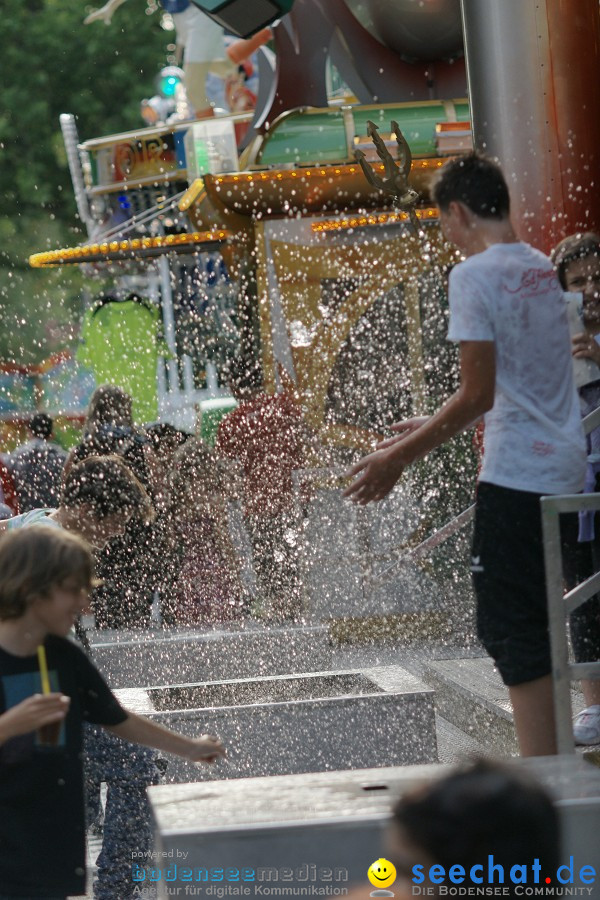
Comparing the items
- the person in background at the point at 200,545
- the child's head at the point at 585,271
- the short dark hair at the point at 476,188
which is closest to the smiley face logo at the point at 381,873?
the short dark hair at the point at 476,188

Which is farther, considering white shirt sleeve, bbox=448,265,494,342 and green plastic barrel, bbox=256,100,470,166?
green plastic barrel, bbox=256,100,470,166

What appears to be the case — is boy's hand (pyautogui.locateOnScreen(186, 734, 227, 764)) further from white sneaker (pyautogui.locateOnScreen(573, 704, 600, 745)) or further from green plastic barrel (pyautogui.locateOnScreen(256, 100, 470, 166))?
green plastic barrel (pyautogui.locateOnScreen(256, 100, 470, 166))

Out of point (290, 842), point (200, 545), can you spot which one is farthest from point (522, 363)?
point (200, 545)

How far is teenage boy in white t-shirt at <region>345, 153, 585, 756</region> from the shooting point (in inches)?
143

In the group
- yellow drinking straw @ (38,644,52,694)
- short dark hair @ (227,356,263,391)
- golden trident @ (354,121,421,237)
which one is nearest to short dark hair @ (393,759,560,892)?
yellow drinking straw @ (38,644,52,694)

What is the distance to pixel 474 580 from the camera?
Result: 12.2ft

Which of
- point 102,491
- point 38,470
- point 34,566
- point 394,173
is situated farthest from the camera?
point 38,470

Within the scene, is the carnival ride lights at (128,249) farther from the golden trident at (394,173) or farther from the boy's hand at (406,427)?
the boy's hand at (406,427)

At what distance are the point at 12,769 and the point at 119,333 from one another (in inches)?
783

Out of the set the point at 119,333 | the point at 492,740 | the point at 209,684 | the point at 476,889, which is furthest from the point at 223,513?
the point at 119,333

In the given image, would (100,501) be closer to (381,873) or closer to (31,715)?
(31,715)

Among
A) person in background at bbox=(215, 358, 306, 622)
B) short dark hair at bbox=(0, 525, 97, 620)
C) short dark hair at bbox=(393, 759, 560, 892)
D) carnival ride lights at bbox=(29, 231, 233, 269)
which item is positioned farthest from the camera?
carnival ride lights at bbox=(29, 231, 233, 269)

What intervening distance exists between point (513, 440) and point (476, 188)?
691 millimetres

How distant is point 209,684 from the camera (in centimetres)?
612
